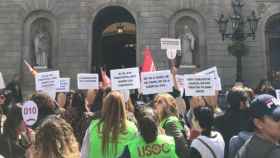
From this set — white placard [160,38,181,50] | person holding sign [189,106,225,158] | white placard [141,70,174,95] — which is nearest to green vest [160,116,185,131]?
person holding sign [189,106,225,158]

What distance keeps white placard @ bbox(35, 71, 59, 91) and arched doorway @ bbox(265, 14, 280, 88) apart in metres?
15.6

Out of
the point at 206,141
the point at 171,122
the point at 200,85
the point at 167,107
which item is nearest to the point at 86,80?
the point at 200,85

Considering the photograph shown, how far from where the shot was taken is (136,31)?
2353 cm

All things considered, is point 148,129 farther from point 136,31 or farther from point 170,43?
point 136,31

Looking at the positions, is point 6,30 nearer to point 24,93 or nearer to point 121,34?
point 24,93

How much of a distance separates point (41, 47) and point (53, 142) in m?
20.3

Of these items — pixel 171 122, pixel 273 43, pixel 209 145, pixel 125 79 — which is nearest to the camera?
pixel 209 145

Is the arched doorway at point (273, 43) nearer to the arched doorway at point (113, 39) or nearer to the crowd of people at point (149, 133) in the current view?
the arched doorway at point (113, 39)

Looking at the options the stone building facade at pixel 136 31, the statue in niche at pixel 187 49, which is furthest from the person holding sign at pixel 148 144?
the statue in niche at pixel 187 49

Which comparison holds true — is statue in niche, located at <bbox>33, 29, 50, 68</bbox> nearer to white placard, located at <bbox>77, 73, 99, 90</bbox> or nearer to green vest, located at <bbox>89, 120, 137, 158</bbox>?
white placard, located at <bbox>77, 73, 99, 90</bbox>

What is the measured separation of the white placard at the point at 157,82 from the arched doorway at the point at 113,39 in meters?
14.5

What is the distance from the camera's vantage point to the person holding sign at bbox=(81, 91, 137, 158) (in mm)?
5113

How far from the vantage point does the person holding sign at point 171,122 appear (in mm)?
5479

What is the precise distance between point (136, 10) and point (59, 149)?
65.5ft
